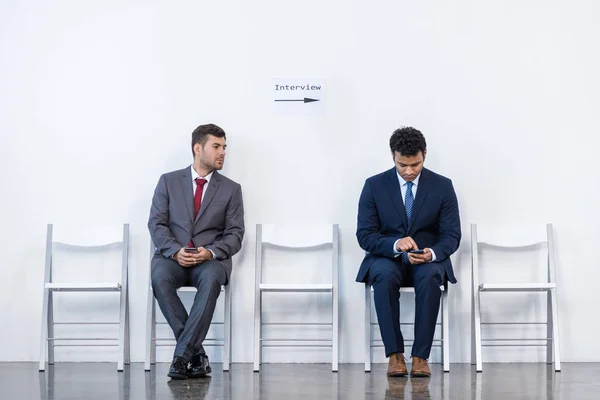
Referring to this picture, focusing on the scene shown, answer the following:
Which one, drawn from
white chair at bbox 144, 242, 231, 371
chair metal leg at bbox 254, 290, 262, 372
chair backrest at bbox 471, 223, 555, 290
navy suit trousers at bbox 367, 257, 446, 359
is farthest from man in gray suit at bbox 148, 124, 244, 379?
chair backrest at bbox 471, 223, 555, 290

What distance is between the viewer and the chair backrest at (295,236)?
562 centimetres

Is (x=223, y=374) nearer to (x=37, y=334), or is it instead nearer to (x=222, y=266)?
(x=222, y=266)

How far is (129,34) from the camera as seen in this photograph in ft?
19.0

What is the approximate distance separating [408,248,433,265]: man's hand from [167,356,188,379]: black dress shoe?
1.34m

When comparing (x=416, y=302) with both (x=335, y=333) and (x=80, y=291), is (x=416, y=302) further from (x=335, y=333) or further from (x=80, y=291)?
(x=80, y=291)

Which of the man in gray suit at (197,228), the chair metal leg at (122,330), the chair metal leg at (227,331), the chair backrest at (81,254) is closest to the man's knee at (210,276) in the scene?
the man in gray suit at (197,228)

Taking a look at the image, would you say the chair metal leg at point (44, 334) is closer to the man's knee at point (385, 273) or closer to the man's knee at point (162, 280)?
the man's knee at point (162, 280)

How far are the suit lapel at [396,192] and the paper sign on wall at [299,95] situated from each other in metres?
0.65

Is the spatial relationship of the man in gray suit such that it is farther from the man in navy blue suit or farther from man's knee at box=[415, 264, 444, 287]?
man's knee at box=[415, 264, 444, 287]

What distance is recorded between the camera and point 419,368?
16.0 ft

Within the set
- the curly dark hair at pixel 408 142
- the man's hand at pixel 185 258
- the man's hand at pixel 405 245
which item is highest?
the curly dark hair at pixel 408 142

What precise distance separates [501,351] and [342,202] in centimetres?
132


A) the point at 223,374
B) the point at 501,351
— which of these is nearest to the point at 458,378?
the point at 501,351

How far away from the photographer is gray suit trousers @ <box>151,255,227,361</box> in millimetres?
4898
